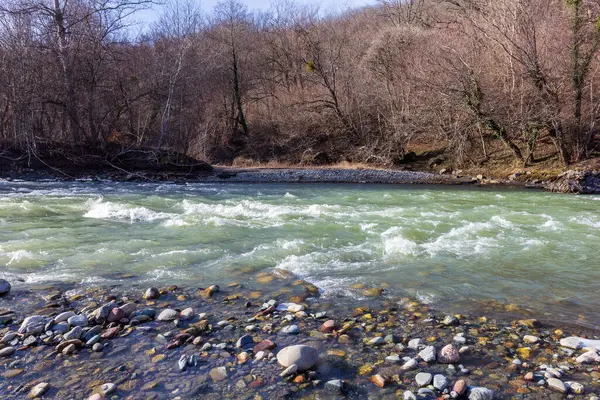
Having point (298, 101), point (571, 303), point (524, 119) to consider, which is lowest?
point (571, 303)

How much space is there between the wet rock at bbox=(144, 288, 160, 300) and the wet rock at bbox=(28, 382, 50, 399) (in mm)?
1888

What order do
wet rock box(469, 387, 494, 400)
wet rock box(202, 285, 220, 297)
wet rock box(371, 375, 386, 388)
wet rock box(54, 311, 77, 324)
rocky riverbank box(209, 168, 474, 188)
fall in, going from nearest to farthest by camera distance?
wet rock box(469, 387, 494, 400)
wet rock box(371, 375, 386, 388)
wet rock box(54, 311, 77, 324)
wet rock box(202, 285, 220, 297)
rocky riverbank box(209, 168, 474, 188)

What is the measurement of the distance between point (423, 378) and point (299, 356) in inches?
40.9

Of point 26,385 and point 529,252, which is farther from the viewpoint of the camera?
point 529,252

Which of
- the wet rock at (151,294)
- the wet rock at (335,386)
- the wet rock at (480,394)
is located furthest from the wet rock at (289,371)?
the wet rock at (151,294)

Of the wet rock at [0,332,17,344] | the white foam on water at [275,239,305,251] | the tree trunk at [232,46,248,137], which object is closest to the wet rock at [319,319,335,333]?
the wet rock at [0,332,17,344]

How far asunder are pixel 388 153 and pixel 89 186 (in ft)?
53.4

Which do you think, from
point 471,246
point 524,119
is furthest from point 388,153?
point 471,246

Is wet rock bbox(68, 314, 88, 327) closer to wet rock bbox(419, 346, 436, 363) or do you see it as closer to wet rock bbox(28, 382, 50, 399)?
wet rock bbox(28, 382, 50, 399)

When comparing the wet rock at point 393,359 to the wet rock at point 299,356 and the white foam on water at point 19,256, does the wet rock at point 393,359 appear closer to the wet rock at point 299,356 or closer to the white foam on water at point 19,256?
the wet rock at point 299,356

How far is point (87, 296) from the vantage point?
17.9 feet

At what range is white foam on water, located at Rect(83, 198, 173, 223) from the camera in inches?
422

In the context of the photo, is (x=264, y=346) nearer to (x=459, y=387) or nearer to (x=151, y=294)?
(x=459, y=387)

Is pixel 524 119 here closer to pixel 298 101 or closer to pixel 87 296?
pixel 298 101
